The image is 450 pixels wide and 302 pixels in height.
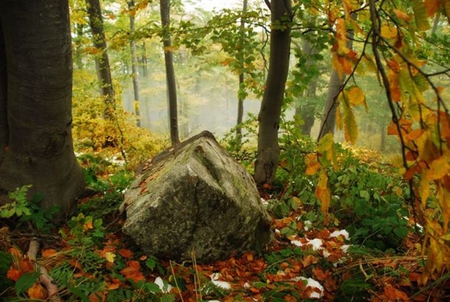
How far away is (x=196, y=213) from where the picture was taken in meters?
2.53

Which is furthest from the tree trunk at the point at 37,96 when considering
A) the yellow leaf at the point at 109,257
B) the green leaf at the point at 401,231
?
the green leaf at the point at 401,231

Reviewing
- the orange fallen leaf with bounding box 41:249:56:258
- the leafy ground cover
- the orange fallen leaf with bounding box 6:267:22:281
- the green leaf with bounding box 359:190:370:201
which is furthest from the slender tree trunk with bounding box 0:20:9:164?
the green leaf with bounding box 359:190:370:201

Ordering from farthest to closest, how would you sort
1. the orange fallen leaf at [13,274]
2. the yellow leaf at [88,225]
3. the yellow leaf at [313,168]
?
1. the yellow leaf at [88,225]
2. the orange fallen leaf at [13,274]
3. the yellow leaf at [313,168]

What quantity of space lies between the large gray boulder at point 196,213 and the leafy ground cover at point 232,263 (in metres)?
0.11

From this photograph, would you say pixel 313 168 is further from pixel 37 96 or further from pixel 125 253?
pixel 37 96

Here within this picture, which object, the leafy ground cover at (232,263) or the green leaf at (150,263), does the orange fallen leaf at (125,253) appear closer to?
the leafy ground cover at (232,263)

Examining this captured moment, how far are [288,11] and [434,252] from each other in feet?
10.9

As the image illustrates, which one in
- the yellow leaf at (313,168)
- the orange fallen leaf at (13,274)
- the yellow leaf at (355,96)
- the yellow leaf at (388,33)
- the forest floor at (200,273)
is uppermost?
the yellow leaf at (388,33)

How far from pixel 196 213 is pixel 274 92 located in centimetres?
214

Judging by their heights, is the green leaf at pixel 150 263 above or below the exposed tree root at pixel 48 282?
below

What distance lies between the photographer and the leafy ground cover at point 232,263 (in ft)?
6.27

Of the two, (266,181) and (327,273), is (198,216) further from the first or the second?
(266,181)

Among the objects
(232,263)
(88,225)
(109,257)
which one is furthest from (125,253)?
(232,263)

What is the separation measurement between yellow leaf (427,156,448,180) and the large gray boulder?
1.90m
